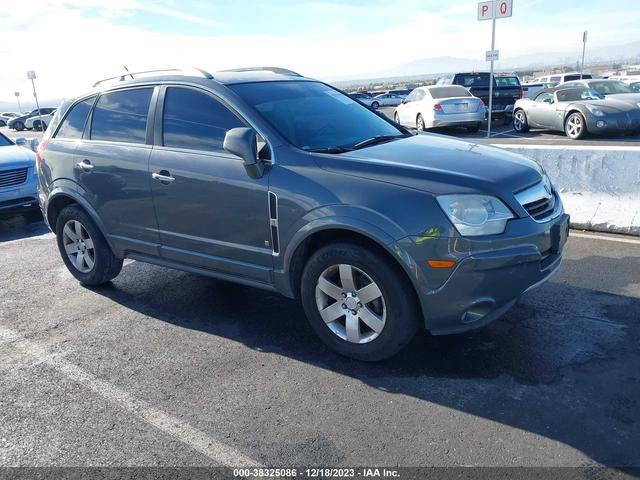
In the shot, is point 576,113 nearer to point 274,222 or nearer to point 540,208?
point 540,208

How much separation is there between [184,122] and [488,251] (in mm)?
2500

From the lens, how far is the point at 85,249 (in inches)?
209

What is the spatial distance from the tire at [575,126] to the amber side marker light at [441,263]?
12.3 metres

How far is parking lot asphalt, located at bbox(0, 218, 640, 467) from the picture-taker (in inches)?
112

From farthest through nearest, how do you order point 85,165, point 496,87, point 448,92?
Answer: point 496,87, point 448,92, point 85,165

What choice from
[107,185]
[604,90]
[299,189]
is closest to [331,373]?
[299,189]

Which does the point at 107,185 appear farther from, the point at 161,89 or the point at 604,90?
the point at 604,90

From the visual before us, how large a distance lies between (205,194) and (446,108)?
508 inches

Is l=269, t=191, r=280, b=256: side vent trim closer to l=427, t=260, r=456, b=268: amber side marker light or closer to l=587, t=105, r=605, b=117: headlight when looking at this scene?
l=427, t=260, r=456, b=268: amber side marker light

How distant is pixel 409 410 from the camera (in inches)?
124

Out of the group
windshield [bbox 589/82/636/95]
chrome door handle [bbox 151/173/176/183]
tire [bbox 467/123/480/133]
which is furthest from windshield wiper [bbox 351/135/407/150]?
windshield [bbox 589/82/636/95]

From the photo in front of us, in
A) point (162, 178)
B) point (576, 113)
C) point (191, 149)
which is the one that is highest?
point (191, 149)

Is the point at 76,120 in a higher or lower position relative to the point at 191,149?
higher

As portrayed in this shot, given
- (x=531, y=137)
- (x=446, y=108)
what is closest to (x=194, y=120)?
(x=446, y=108)
